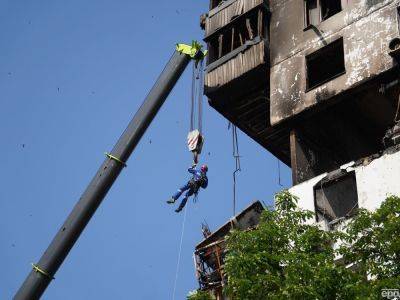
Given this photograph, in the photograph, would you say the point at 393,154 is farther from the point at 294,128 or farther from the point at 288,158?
the point at 288,158

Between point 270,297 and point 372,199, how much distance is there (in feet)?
30.8

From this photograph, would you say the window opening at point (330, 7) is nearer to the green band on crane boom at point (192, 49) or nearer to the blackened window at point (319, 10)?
the blackened window at point (319, 10)

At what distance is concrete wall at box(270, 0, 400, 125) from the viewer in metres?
28.4

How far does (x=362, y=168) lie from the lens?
87.5 ft

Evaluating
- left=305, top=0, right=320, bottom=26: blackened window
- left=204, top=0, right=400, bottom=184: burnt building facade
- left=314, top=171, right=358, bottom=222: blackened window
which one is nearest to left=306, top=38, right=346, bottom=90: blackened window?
left=204, top=0, right=400, bottom=184: burnt building facade

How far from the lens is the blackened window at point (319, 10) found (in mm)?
31922

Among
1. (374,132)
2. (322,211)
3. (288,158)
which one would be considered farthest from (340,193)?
(288,158)

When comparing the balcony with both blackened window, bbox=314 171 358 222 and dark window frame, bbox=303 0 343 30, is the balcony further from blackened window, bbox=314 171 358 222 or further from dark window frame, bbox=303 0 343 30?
blackened window, bbox=314 171 358 222

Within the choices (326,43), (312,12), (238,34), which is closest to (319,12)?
(312,12)

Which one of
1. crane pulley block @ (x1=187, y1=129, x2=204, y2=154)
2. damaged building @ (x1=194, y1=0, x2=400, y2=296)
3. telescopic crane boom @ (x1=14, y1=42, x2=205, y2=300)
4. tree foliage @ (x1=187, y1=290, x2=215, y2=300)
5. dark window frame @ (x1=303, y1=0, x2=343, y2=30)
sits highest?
dark window frame @ (x1=303, y1=0, x2=343, y2=30)

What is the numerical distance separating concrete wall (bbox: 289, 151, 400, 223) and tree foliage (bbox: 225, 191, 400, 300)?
574 cm

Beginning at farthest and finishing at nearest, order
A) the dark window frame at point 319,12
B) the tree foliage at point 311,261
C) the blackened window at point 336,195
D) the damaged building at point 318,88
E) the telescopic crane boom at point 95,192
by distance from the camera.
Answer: the dark window frame at point 319,12, the damaged building at point 318,88, the blackened window at point 336,195, the telescopic crane boom at point 95,192, the tree foliage at point 311,261

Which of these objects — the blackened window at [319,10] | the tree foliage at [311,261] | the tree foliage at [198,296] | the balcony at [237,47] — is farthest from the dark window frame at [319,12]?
the tree foliage at [198,296]

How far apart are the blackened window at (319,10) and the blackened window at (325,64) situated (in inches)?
70.0
